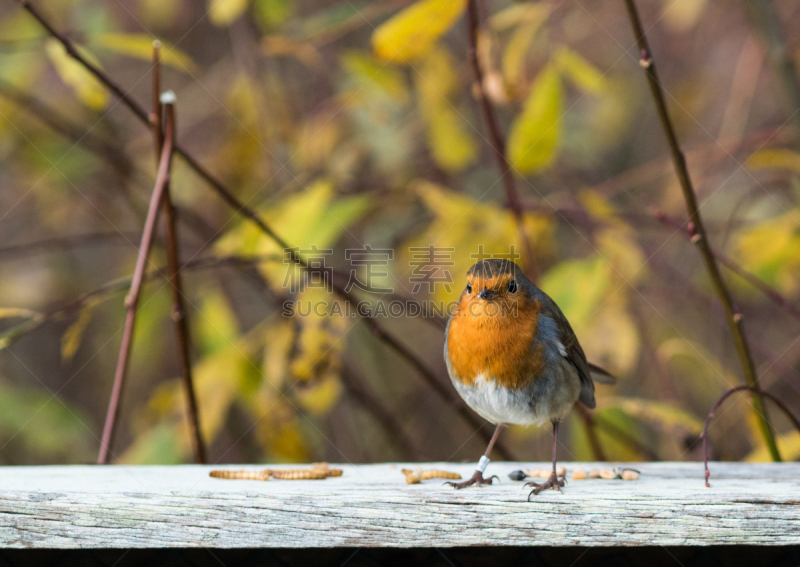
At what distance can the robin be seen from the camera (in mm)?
1920

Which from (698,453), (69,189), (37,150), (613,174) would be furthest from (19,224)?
(698,453)

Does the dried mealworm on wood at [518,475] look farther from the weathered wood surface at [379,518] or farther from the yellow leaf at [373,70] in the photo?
the yellow leaf at [373,70]

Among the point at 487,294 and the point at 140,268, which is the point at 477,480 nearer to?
the point at 487,294

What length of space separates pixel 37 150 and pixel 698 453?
323 cm

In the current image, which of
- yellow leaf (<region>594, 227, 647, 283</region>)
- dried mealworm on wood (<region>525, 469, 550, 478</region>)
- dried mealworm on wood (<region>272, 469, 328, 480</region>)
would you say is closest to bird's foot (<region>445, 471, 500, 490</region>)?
dried mealworm on wood (<region>525, 469, 550, 478</region>)

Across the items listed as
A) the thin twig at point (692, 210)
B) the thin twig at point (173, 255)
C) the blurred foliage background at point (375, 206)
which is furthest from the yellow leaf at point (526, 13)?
the thin twig at point (173, 255)

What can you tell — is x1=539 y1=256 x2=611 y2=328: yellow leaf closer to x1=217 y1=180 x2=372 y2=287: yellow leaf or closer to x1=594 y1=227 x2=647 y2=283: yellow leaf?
x1=594 y1=227 x2=647 y2=283: yellow leaf

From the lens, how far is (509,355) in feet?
6.34

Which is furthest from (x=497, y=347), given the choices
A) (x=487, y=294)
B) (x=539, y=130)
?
(x=539, y=130)

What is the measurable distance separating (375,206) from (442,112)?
540mm

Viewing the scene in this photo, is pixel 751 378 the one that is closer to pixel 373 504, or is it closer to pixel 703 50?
pixel 373 504

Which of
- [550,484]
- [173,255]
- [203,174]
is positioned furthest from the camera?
[173,255]

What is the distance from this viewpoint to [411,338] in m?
4.73

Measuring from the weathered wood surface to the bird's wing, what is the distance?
1.74ft
